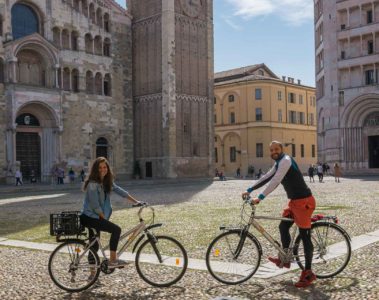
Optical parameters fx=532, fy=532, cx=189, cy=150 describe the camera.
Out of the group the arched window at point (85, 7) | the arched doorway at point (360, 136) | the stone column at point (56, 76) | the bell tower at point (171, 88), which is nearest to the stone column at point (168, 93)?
the bell tower at point (171, 88)

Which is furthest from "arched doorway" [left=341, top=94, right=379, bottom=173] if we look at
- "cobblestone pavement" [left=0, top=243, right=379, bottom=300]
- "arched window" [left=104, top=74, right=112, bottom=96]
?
"cobblestone pavement" [left=0, top=243, right=379, bottom=300]

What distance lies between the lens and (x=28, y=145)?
40.4 m

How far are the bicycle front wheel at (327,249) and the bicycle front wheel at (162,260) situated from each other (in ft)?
5.46

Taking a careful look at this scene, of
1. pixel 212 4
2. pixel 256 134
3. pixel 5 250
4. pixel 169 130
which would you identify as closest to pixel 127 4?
pixel 212 4

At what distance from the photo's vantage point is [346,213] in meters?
15.6

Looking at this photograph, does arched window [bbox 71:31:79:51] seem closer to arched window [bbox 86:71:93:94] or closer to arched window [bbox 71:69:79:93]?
arched window [bbox 71:69:79:93]

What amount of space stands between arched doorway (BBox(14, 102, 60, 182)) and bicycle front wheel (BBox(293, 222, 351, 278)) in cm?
3468

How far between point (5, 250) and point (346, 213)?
31.7 feet

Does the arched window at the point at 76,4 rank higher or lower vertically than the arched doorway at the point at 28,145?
higher

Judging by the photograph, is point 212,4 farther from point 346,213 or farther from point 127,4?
point 346,213

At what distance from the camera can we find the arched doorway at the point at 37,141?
39906 mm

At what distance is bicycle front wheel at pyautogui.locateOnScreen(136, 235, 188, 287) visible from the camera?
7355mm

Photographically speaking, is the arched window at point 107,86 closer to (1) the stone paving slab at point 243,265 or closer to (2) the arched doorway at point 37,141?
(2) the arched doorway at point 37,141

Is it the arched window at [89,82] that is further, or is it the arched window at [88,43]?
the arched window at [88,43]
